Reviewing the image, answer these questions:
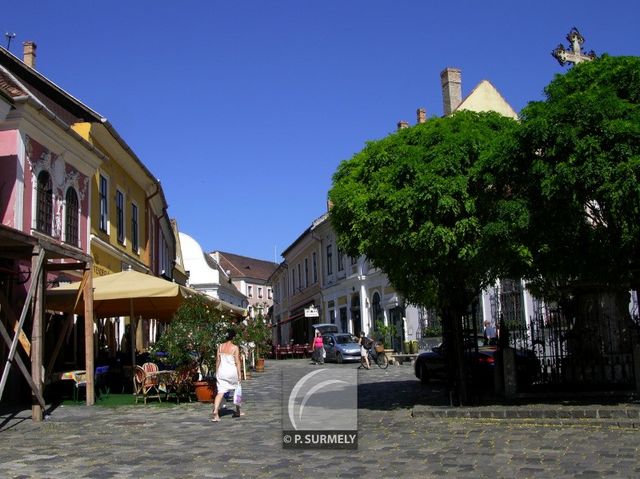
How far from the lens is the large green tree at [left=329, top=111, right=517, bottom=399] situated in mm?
11094

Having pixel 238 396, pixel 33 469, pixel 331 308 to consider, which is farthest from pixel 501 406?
pixel 331 308

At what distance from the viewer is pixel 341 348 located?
32.2 metres

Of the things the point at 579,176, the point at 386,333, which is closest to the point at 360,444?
the point at 579,176

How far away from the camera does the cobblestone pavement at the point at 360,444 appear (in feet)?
24.2

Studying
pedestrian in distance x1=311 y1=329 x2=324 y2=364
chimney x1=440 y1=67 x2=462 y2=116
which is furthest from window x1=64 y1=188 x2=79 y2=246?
chimney x1=440 y1=67 x2=462 y2=116

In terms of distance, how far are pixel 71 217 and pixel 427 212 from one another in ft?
34.9

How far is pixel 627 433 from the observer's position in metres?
9.45

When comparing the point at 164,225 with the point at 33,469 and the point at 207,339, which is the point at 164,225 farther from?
the point at 33,469

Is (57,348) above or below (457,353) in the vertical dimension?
above

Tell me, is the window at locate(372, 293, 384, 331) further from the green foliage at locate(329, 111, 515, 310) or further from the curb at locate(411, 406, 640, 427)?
the curb at locate(411, 406, 640, 427)

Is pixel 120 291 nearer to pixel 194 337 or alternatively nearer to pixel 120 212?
pixel 194 337

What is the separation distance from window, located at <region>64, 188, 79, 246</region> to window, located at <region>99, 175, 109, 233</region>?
3.02m

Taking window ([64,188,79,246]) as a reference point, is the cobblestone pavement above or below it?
below

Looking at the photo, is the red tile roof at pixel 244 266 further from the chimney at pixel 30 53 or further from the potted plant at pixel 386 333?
the chimney at pixel 30 53
